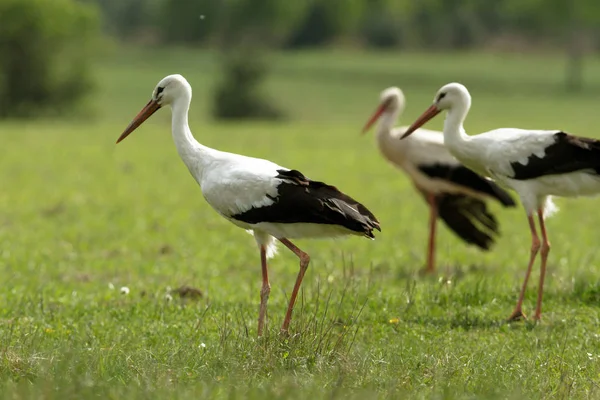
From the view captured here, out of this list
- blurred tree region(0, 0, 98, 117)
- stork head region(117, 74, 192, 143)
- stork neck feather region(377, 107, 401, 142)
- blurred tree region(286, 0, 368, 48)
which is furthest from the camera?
blurred tree region(286, 0, 368, 48)

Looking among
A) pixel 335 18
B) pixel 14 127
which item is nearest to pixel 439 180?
pixel 14 127

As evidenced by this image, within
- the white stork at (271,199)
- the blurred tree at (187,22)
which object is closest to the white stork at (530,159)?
the white stork at (271,199)

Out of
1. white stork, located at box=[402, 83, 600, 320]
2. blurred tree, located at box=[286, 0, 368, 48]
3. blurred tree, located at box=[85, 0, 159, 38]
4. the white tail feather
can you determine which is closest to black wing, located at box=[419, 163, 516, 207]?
white stork, located at box=[402, 83, 600, 320]

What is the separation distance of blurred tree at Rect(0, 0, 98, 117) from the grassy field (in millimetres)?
A: 17321

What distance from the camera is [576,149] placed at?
691 centimetres

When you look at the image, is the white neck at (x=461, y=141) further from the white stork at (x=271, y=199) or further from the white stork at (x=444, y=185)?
the white stork at (x=444, y=185)

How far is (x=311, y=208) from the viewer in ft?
18.9

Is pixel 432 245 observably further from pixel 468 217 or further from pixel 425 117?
pixel 425 117

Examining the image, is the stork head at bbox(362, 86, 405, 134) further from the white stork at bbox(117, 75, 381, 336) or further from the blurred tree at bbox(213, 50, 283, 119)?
the blurred tree at bbox(213, 50, 283, 119)

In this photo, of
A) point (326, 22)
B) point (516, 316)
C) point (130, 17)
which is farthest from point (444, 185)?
point (130, 17)

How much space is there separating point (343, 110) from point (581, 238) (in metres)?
31.0

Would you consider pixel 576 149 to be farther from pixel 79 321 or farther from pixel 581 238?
pixel 581 238

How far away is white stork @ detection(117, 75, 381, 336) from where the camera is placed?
5785 mm

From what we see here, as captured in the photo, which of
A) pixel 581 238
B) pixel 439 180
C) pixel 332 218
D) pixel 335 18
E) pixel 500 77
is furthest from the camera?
pixel 335 18
